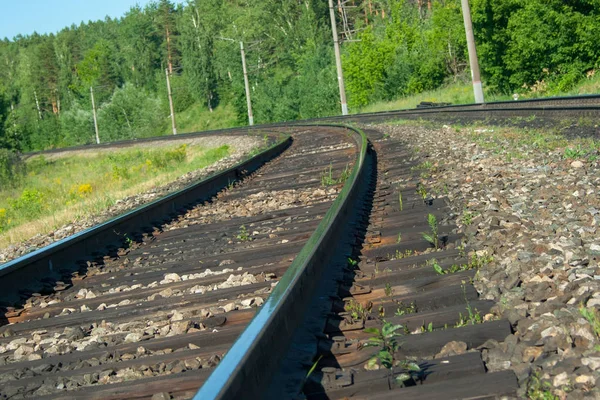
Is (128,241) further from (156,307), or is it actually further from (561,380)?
(561,380)

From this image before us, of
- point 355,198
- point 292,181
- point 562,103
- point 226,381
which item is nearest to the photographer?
point 226,381

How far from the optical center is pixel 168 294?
5008 mm

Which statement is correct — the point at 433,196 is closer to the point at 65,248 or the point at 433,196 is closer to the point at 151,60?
the point at 65,248

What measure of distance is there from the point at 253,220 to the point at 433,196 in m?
1.70

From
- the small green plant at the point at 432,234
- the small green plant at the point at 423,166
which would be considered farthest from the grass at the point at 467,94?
the small green plant at the point at 432,234

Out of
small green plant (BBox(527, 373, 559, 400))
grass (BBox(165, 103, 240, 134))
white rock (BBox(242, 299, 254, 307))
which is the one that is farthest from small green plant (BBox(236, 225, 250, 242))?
grass (BBox(165, 103, 240, 134))

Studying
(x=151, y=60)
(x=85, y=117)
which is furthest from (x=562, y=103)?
(x=151, y=60)

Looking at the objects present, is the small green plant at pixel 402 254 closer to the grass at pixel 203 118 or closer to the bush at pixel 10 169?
the bush at pixel 10 169

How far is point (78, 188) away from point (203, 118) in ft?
236

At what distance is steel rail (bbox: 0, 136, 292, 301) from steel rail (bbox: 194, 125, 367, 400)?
2.37 m

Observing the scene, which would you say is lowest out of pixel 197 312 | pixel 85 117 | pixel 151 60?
pixel 197 312

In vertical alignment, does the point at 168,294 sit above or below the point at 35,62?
below

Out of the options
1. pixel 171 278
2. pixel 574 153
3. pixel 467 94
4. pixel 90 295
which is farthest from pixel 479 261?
pixel 467 94

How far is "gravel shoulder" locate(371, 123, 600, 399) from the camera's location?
2867 mm
